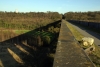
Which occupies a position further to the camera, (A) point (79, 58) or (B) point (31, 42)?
(B) point (31, 42)

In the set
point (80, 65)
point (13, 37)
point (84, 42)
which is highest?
point (80, 65)

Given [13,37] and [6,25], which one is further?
[6,25]

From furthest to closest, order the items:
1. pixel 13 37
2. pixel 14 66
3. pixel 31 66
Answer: pixel 13 37 < pixel 14 66 < pixel 31 66

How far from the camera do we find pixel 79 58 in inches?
148

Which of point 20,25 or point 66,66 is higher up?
point 66,66

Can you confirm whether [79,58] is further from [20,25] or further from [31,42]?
[20,25]

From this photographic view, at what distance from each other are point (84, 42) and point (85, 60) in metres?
9.02

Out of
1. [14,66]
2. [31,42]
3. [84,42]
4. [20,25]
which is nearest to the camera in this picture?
[84,42]

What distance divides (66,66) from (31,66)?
13407 mm

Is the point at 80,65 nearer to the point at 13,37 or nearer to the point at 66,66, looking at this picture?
the point at 66,66

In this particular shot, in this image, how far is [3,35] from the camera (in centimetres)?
4100

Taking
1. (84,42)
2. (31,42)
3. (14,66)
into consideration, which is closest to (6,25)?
(31,42)

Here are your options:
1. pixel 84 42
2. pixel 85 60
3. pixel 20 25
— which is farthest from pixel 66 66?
pixel 20 25

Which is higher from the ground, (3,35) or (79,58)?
(79,58)
